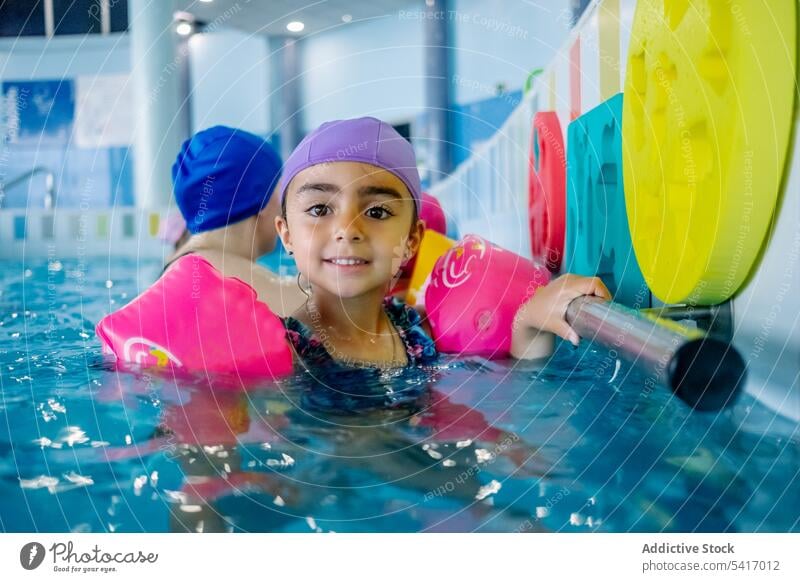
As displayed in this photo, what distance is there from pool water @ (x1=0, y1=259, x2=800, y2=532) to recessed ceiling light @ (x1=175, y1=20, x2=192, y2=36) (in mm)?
338

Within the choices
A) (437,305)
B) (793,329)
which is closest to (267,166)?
(437,305)

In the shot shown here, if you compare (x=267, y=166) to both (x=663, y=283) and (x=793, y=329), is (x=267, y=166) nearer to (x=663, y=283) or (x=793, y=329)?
(x=663, y=283)

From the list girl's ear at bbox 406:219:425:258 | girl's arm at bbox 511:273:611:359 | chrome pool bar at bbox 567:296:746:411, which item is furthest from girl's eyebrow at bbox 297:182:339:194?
chrome pool bar at bbox 567:296:746:411

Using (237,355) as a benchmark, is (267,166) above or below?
above

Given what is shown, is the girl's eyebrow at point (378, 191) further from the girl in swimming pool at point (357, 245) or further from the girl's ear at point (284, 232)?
the girl's ear at point (284, 232)

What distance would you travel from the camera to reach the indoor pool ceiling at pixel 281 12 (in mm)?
788

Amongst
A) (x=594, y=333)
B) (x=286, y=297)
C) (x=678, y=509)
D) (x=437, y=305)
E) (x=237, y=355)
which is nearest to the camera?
(x=678, y=509)

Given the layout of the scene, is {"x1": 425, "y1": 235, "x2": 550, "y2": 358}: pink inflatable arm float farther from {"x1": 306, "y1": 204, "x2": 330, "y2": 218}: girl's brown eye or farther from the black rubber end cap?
the black rubber end cap

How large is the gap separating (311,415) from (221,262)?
47 centimetres

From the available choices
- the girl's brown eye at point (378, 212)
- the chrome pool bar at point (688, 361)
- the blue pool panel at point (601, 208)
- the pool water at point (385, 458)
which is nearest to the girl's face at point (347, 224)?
the girl's brown eye at point (378, 212)

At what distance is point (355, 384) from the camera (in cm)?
79

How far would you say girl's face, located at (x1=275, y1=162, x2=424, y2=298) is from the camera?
788mm

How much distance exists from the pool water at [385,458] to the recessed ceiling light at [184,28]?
34 cm
